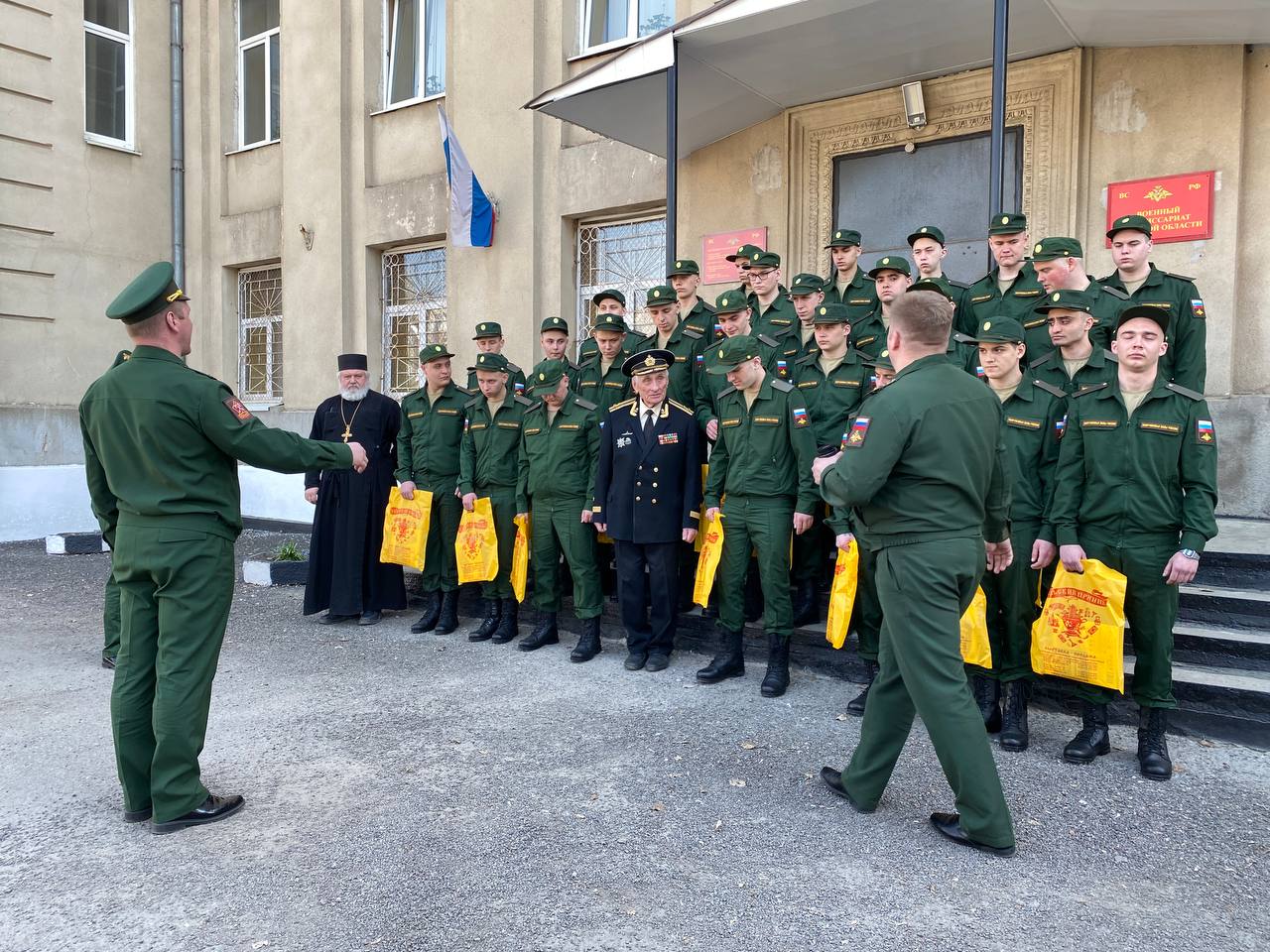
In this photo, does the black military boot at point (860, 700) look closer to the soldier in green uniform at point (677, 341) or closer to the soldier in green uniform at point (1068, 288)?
the soldier in green uniform at point (1068, 288)

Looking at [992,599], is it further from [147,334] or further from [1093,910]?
[147,334]

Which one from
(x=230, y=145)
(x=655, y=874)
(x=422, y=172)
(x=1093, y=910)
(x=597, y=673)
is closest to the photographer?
(x=1093, y=910)

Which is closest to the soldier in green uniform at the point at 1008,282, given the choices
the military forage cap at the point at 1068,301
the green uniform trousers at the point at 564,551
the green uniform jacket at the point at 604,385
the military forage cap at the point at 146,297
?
the military forage cap at the point at 1068,301

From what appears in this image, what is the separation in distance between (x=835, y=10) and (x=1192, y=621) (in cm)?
469

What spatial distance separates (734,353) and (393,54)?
9475mm

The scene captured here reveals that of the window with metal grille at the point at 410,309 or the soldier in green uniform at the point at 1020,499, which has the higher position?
the window with metal grille at the point at 410,309

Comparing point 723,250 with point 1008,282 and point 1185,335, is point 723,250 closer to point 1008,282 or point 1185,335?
point 1008,282

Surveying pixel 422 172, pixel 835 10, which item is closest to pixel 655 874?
pixel 835 10

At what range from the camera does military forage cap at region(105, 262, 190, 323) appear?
11.6ft

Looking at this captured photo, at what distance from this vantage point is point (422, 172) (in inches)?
463

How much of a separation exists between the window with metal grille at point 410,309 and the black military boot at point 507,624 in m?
5.99

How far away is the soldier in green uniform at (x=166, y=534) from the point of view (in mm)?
3494

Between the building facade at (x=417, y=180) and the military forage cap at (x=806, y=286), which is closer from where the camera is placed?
the military forage cap at (x=806, y=286)

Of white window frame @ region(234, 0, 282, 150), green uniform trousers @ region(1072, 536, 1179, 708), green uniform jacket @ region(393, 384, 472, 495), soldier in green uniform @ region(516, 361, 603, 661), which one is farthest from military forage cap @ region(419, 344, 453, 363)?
white window frame @ region(234, 0, 282, 150)
